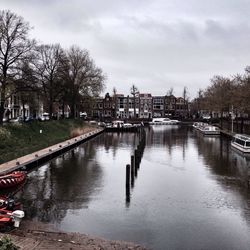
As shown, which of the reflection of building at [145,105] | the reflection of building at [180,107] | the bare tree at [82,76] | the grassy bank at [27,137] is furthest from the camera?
the reflection of building at [180,107]

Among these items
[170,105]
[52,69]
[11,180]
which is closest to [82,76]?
[52,69]

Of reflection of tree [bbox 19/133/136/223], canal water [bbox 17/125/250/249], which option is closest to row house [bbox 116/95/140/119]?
reflection of tree [bbox 19/133/136/223]

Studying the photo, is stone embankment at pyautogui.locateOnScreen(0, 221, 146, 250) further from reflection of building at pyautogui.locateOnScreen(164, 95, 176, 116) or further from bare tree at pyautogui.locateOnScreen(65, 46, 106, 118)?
reflection of building at pyautogui.locateOnScreen(164, 95, 176, 116)

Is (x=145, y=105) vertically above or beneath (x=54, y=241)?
above

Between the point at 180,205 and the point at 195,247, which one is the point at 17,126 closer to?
the point at 180,205

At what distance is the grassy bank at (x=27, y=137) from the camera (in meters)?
43.3

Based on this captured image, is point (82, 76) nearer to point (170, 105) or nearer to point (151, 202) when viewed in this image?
point (151, 202)

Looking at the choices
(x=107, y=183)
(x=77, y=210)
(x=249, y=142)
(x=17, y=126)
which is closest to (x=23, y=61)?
(x=17, y=126)

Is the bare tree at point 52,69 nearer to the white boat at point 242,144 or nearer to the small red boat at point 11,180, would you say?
the white boat at point 242,144

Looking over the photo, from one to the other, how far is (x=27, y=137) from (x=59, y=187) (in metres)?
24.1

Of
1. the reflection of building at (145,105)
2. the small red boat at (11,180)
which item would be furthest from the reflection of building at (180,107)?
the small red boat at (11,180)

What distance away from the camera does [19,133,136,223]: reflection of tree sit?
2400 cm

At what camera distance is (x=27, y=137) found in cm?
5359

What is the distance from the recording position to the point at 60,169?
40.2 m
